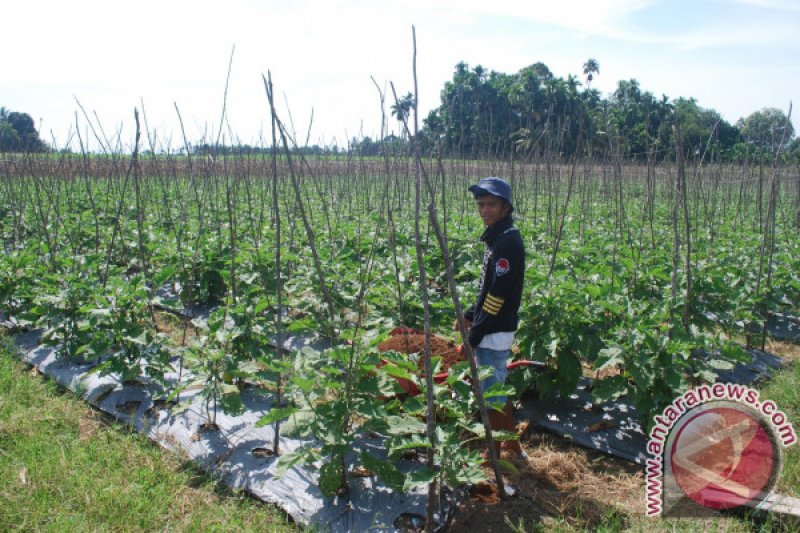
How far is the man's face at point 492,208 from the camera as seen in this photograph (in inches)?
104

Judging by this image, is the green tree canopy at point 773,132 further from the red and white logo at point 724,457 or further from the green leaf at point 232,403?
the green leaf at point 232,403

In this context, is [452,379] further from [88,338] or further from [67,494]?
[88,338]

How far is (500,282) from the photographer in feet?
8.53

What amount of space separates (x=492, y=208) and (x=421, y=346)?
0.92 m

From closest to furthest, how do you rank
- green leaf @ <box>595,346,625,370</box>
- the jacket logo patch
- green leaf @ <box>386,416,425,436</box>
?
green leaf @ <box>386,416,425,436</box>
the jacket logo patch
green leaf @ <box>595,346,625,370</box>

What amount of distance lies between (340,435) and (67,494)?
53.1 inches

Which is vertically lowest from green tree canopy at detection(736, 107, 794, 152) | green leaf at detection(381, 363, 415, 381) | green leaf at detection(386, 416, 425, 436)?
green leaf at detection(386, 416, 425, 436)

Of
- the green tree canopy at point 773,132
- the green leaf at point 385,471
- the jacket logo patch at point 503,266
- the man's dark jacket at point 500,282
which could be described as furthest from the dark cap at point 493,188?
the green tree canopy at point 773,132

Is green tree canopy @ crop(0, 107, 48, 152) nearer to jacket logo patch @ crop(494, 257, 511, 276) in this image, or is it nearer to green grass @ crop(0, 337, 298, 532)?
green grass @ crop(0, 337, 298, 532)

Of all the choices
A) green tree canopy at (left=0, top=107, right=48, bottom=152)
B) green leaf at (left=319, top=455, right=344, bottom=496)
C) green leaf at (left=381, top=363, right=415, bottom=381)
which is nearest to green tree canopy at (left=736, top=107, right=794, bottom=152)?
green leaf at (left=381, top=363, right=415, bottom=381)

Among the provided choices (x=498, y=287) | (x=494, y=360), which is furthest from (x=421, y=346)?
(x=498, y=287)

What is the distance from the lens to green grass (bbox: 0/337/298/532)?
7.38 feet

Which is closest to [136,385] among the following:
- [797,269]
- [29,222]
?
[29,222]

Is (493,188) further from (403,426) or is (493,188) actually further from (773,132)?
(773,132)
